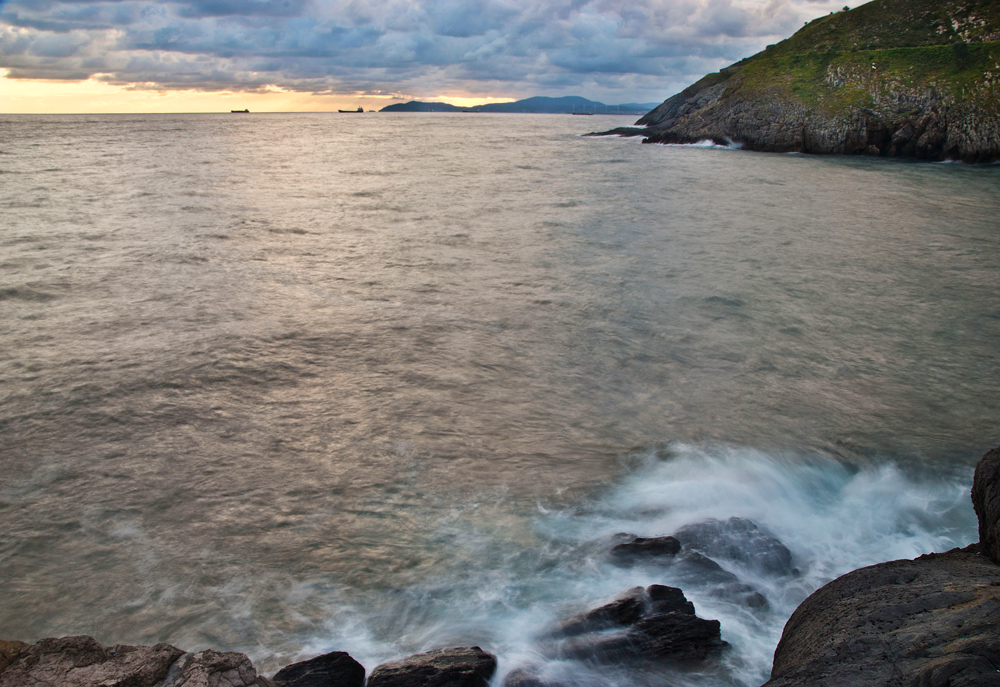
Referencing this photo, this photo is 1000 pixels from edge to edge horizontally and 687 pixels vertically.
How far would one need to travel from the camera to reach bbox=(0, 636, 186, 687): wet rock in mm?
3188

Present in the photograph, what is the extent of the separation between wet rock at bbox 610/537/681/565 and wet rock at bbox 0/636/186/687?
10.9ft

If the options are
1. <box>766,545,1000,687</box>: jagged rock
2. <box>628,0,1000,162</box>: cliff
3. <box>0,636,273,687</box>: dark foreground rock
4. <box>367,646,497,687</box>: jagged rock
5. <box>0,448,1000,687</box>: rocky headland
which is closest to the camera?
<box>766,545,1000,687</box>: jagged rock

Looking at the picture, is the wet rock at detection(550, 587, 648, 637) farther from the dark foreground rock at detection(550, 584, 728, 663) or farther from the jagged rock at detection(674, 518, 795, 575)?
the jagged rock at detection(674, 518, 795, 575)

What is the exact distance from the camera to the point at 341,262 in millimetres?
15445

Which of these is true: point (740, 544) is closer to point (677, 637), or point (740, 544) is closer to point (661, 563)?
point (661, 563)

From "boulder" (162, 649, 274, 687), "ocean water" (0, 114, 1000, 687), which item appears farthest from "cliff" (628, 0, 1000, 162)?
"boulder" (162, 649, 274, 687)

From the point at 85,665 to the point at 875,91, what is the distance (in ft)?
172

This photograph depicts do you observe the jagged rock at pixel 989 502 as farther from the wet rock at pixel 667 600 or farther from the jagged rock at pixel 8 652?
the jagged rock at pixel 8 652

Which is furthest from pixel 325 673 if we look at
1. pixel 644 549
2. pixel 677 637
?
pixel 644 549

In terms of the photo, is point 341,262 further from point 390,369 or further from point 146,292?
point 390,369

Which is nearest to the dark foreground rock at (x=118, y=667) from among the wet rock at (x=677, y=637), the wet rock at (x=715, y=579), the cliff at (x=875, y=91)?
the wet rock at (x=677, y=637)

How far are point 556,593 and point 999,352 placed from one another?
864cm

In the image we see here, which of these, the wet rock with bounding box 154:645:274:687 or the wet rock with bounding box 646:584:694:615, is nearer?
the wet rock with bounding box 154:645:274:687

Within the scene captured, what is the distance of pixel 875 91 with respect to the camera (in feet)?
142
